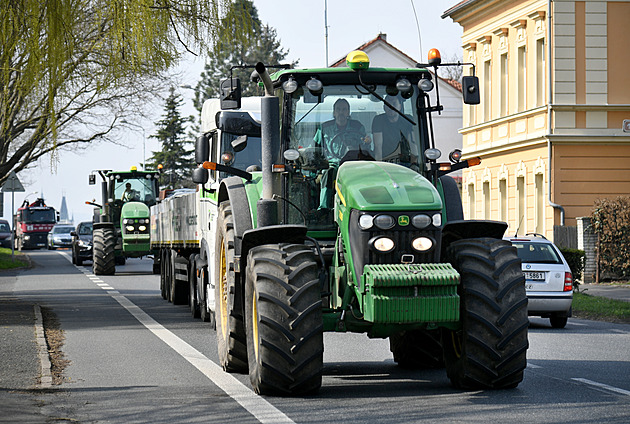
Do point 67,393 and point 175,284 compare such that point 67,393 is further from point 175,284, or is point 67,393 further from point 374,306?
point 175,284

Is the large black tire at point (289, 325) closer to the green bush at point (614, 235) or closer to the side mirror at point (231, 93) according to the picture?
Result: the side mirror at point (231, 93)

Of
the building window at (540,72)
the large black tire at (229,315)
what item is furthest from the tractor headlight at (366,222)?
the building window at (540,72)

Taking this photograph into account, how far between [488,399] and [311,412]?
1.47 meters

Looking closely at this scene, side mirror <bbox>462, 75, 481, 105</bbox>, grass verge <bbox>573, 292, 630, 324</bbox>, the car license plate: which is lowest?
grass verge <bbox>573, 292, 630, 324</bbox>

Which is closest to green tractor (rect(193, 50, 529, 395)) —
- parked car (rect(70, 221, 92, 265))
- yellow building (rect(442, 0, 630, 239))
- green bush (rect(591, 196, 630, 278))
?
green bush (rect(591, 196, 630, 278))

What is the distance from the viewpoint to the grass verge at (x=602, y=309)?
20170 millimetres

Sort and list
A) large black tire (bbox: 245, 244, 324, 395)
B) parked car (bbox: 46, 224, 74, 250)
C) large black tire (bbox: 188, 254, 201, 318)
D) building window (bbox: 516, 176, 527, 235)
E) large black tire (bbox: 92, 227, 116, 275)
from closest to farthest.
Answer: large black tire (bbox: 245, 244, 324, 395), large black tire (bbox: 188, 254, 201, 318), large black tire (bbox: 92, 227, 116, 275), building window (bbox: 516, 176, 527, 235), parked car (bbox: 46, 224, 74, 250)

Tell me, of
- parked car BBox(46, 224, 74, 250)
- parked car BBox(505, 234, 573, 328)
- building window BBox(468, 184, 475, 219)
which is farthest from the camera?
parked car BBox(46, 224, 74, 250)

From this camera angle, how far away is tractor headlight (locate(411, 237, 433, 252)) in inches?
367

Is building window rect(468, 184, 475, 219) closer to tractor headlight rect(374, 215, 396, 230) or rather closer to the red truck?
tractor headlight rect(374, 215, 396, 230)

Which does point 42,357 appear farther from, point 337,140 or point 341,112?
point 341,112

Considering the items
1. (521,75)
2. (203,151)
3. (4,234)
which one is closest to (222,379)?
(203,151)

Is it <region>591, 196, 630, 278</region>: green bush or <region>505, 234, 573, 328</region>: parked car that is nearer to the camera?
<region>505, 234, 573, 328</region>: parked car

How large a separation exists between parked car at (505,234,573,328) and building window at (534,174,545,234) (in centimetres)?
1807
